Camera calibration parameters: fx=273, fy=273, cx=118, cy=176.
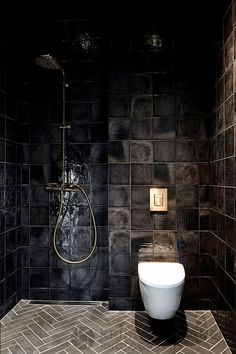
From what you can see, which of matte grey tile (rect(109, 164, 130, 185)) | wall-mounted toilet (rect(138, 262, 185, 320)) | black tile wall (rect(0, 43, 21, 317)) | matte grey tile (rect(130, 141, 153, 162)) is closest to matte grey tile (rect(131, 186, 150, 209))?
matte grey tile (rect(109, 164, 130, 185))

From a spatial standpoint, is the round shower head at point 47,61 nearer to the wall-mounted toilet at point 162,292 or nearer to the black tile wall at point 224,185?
the black tile wall at point 224,185

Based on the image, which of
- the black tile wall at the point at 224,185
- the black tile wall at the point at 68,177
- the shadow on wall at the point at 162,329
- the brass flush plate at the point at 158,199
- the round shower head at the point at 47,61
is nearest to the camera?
the black tile wall at the point at 224,185

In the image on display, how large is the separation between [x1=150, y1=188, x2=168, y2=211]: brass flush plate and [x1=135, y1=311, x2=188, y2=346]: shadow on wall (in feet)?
3.12

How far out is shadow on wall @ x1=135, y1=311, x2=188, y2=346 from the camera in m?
2.08

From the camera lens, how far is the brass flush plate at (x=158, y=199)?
2.51 m

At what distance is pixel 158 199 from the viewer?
8.23 ft

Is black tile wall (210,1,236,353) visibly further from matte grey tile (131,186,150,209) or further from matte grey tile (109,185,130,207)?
matte grey tile (109,185,130,207)

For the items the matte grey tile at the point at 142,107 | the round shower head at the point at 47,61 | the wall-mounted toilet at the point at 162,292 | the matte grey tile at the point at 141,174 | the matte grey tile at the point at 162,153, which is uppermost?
the round shower head at the point at 47,61

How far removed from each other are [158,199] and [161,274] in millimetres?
684

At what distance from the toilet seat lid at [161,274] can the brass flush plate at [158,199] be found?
50cm

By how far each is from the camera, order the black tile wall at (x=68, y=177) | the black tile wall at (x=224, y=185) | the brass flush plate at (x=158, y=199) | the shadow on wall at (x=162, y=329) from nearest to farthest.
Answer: the black tile wall at (x=224, y=185)
the shadow on wall at (x=162, y=329)
the brass flush plate at (x=158, y=199)
the black tile wall at (x=68, y=177)

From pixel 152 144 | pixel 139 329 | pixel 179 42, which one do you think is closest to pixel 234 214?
pixel 152 144

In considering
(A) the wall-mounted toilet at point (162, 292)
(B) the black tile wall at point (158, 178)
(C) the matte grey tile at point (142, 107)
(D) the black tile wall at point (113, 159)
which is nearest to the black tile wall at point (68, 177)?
(D) the black tile wall at point (113, 159)

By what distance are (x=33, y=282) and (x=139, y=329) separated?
1.18m
